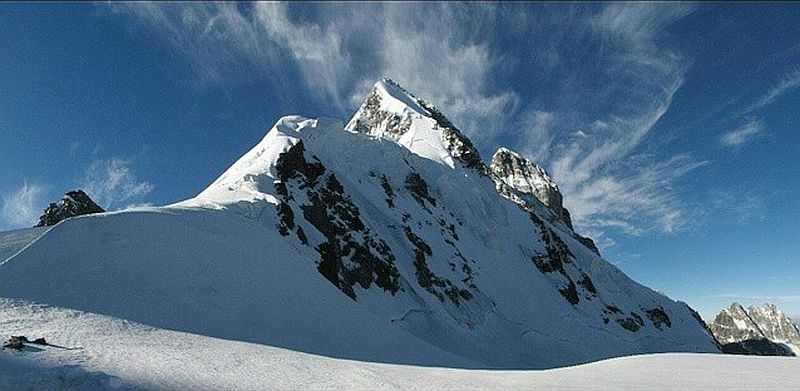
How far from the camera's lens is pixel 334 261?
3662 cm

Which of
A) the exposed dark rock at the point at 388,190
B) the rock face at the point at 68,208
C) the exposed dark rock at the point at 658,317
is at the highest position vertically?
the exposed dark rock at the point at 388,190

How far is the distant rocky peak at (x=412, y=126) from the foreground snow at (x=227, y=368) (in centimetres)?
7349

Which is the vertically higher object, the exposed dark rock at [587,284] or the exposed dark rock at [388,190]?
the exposed dark rock at [388,190]

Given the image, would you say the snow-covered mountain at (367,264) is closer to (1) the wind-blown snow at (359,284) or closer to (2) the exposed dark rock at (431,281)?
(1) the wind-blown snow at (359,284)

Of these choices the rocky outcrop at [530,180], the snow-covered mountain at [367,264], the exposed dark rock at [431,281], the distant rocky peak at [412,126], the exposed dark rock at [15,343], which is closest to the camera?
Result: the exposed dark rock at [15,343]

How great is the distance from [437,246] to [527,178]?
7265 cm

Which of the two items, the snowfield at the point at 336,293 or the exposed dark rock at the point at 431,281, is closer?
the snowfield at the point at 336,293

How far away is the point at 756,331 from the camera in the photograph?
141250 mm

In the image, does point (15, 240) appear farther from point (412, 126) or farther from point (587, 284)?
point (412, 126)

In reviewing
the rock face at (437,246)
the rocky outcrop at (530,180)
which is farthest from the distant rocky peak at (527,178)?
the rock face at (437,246)

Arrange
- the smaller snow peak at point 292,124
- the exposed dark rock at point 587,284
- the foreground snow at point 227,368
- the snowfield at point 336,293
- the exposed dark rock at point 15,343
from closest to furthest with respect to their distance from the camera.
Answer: the foreground snow at point 227,368
the exposed dark rock at point 15,343
the snowfield at point 336,293
the smaller snow peak at point 292,124
the exposed dark rock at point 587,284

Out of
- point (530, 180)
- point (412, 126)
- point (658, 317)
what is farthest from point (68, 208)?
point (530, 180)

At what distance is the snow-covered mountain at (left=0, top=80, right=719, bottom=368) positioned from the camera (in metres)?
17.6

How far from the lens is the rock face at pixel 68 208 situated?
32219 millimetres
